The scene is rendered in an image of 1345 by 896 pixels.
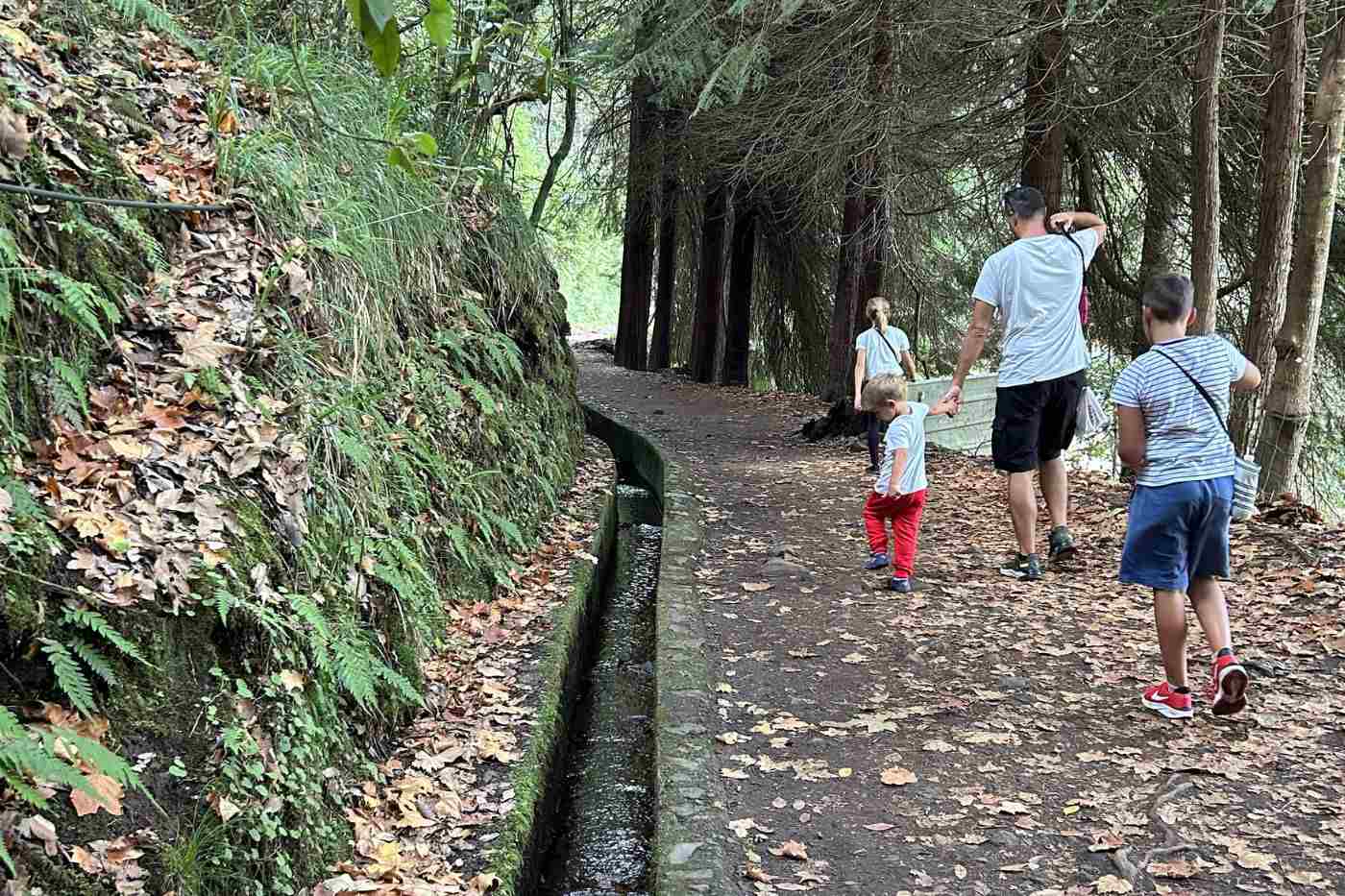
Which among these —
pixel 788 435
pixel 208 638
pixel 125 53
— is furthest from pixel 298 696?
pixel 788 435

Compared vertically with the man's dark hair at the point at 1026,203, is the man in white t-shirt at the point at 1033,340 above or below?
below

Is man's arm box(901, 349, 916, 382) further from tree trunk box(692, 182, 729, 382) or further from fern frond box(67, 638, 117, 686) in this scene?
tree trunk box(692, 182, 729, 382)

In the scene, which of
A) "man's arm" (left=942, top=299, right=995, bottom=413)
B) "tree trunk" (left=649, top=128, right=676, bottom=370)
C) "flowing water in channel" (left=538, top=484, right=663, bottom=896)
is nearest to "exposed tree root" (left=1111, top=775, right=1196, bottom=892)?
"flowing water in channel" (left=538, top=484, right=663, bottom=896)

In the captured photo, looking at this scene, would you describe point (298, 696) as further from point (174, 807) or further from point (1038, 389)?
point (1038, 389)

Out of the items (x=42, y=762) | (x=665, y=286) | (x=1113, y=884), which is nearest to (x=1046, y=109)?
Result: (x=1113, y=884)

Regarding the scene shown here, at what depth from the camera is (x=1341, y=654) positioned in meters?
5.12

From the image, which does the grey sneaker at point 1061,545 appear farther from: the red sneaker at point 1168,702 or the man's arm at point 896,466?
the red sneaker at point 1168,702

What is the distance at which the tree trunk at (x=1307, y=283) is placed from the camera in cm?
732

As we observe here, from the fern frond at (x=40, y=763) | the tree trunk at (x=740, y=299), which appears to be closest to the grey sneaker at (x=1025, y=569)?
the fern frond at (x=40, y=763)

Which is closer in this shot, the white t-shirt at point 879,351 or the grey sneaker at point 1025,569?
the grey sneaker at point 1025,569

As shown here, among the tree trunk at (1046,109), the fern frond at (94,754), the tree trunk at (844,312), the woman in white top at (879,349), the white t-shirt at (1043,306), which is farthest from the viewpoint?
the tree trunk at (844,312)

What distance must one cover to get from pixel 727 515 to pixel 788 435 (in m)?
4.42

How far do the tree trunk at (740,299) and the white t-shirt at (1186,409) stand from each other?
14.3m

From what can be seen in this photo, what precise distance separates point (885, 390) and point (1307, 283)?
3.55 m
